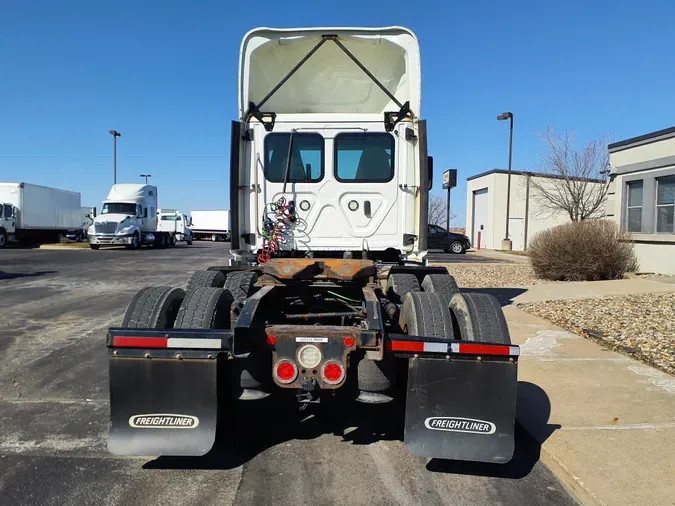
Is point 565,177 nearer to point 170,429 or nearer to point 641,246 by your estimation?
point 641,246

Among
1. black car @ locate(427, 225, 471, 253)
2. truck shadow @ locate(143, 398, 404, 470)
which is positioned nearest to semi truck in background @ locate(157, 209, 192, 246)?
black car @ locate(427, 225, 471, 253)

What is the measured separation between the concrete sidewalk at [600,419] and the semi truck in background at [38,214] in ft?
101

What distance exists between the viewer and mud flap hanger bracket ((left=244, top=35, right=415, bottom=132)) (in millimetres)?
6180

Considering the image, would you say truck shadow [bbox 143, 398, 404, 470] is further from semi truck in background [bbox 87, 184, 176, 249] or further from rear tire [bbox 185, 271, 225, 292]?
semi truck in background [bbox 87, 184, 176, 249]

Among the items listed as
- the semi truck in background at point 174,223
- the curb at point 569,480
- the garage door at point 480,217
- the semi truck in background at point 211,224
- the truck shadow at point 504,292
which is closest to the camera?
the curb at point 569,480

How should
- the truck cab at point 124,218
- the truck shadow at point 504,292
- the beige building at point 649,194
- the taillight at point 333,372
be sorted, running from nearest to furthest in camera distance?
the taillight at point 333,372, the truck shadow at point 504,292, the beige building at point 649,194, the truck cab at point 124,218

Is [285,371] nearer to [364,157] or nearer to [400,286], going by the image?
[400,286]

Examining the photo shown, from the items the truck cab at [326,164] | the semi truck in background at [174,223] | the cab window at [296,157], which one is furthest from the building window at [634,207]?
the semi truck in background at [174,223]

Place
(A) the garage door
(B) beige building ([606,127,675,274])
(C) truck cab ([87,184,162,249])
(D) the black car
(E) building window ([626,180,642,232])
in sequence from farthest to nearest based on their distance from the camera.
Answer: (A) the garage door < (C) truck cab ([87,184,162,249]) < (D) the black car < (E) building window ([626,180,642,232]) < (B) beige building ([606,127,675,274])

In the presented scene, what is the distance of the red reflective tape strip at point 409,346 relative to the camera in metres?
3.29

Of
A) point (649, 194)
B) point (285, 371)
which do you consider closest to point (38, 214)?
point (649, 194)

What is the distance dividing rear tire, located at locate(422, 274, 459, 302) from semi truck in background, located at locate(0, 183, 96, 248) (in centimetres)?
3029

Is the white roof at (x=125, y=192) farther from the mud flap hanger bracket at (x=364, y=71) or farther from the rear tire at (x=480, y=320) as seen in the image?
the rear tire at (x=480, y=320)

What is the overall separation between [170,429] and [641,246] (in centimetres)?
1526
